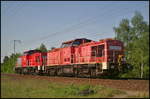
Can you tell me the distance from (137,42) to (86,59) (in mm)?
12116

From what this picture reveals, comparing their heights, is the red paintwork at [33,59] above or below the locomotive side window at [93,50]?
below

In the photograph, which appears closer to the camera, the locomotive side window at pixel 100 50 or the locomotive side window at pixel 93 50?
the locomotive side window at pixel 100 50

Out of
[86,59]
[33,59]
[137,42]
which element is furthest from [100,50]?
[33,59]

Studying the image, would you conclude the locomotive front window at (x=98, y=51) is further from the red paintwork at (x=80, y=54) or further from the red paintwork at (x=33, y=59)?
the red paintwork at (x=33, y=59)

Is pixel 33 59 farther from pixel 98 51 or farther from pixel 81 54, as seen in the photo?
pixel 98 51

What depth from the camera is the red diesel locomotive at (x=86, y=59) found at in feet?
57.3

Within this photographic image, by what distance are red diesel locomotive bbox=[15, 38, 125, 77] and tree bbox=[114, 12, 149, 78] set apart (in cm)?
401

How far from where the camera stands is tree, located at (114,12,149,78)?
1059 inches

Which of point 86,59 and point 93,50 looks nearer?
point 93,50

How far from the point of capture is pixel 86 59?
19.5 m

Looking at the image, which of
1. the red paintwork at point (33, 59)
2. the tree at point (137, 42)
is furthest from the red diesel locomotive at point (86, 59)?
the tree at point (137, 42)

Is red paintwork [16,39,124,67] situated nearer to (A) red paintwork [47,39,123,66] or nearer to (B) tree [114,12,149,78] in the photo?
(A) red paintwork [47,39,123,66]

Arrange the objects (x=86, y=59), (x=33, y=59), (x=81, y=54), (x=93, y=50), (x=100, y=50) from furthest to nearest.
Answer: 1. (x=33, y=59)
2. (x=81, y=54)
3. (x=86, y=59)
4. (x=93, y=50)
5. (x=100, y=50)

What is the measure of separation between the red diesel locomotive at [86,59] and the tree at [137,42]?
401cm
